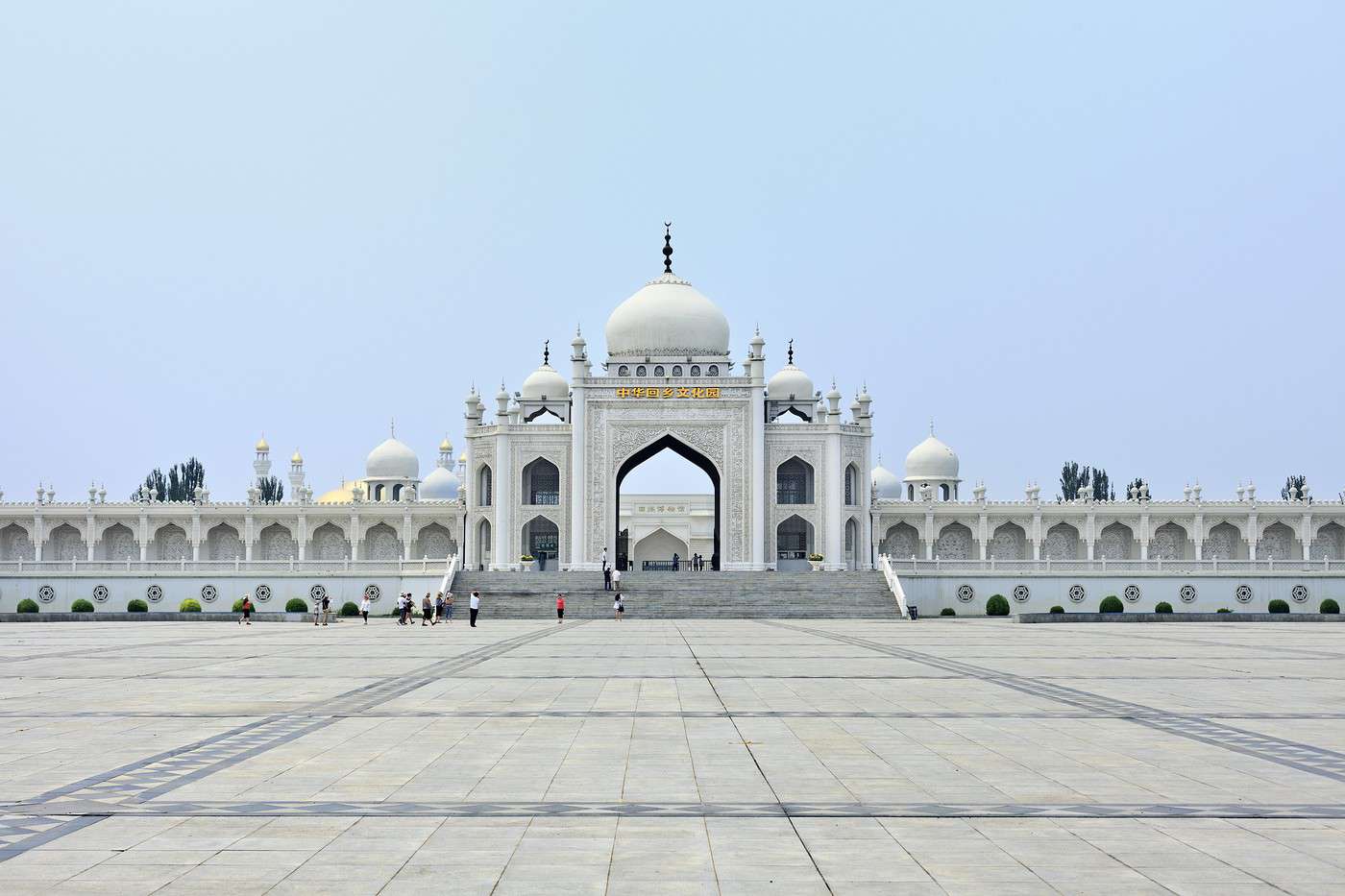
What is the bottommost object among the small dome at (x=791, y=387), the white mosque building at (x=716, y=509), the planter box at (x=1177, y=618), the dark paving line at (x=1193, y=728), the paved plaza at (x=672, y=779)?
the planter box at (x=1177, y=618)

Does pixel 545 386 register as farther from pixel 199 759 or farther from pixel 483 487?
pixel 199 759

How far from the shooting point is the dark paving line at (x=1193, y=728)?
9492 mm

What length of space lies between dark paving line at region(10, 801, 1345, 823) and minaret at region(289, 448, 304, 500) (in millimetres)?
50731

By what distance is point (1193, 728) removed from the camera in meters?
11.2

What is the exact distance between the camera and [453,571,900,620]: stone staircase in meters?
36.8

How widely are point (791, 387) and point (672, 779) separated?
147 feet

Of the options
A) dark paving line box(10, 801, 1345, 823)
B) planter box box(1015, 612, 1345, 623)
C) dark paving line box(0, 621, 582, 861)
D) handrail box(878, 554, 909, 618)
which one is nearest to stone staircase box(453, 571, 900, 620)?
handrail box(878, 554, 909, 618)

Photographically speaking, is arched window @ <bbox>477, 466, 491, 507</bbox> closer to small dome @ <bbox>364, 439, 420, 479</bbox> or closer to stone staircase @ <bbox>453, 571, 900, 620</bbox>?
stone staircase @ <bbox>453, 571, 900, 620</bbox>

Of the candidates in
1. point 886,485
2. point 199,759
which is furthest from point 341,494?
point 199,759

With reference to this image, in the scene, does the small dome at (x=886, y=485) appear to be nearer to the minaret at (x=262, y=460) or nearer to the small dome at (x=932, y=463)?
the small dome at (x=932, y=463)

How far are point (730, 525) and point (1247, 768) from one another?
37393mm


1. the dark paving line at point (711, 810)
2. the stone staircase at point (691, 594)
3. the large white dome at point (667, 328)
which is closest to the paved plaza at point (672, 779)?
the dark paving line at point (711, 810)

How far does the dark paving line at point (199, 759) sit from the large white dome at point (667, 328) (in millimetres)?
35016

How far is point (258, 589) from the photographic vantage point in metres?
40.3
